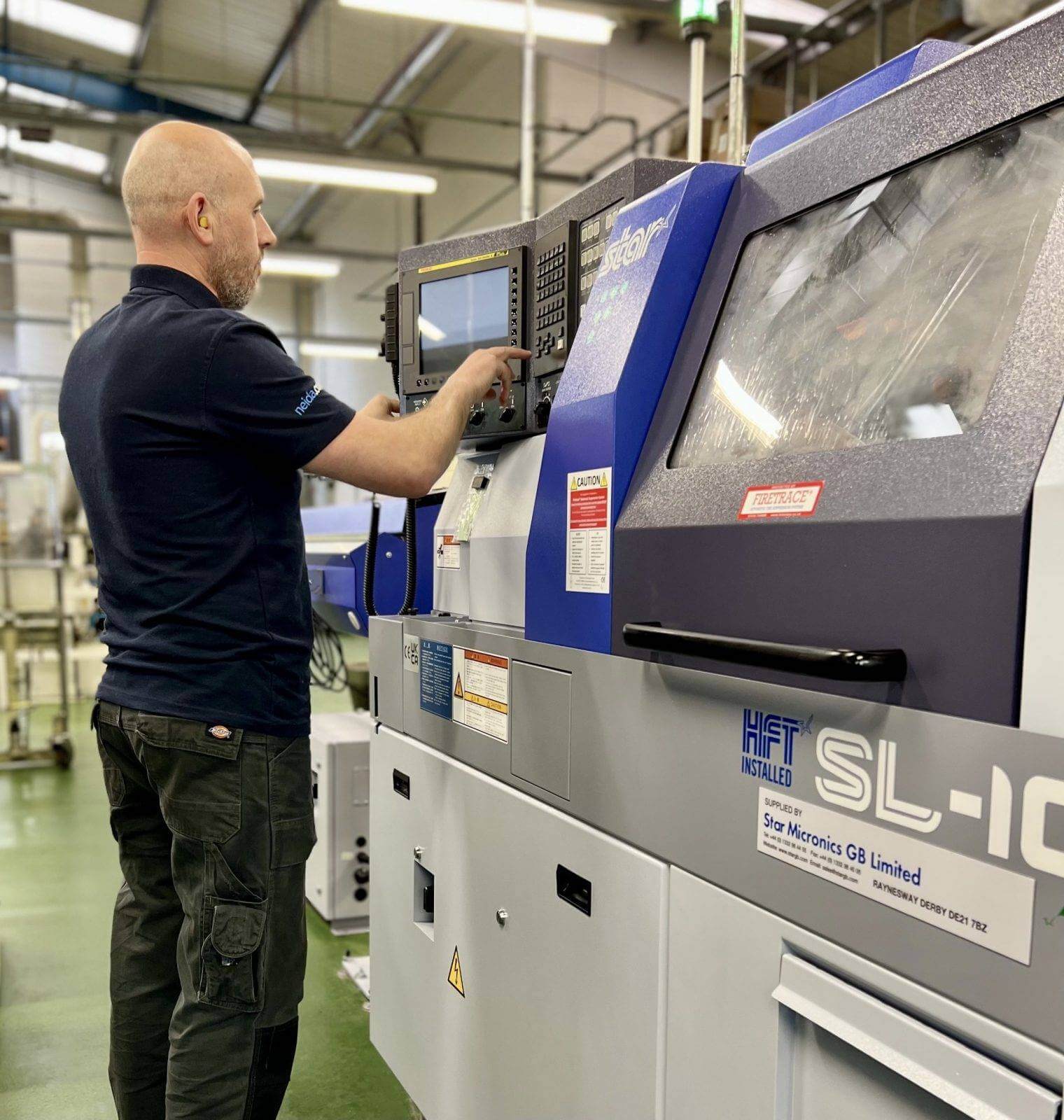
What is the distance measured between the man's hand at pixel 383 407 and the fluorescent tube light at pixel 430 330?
0.13 meters

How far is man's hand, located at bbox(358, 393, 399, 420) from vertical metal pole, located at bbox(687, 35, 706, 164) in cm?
65

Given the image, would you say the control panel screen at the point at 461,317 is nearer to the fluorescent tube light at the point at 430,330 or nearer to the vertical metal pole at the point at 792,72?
the fluorescent tube light at the point at 430,330

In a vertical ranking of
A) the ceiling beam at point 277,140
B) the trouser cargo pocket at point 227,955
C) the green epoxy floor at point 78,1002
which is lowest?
the green epoxy floor at point 78,1002

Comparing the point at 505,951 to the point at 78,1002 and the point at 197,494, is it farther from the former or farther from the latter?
the point at 78,1002

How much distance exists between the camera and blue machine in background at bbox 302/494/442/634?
2039 millimetres

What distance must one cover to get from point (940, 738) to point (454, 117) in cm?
782

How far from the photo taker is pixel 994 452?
2.25 ft

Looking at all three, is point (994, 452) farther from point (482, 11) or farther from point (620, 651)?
point (482, 11)

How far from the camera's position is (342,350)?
1080 centimetres

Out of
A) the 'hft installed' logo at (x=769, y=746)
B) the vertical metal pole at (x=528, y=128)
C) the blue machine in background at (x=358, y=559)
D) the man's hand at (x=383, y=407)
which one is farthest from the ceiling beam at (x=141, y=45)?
the 'hft installed' logo at (x=769, y=746)

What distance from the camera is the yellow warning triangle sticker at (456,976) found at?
1485 millimetres

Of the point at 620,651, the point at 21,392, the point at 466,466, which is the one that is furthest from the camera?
the point at 21,392

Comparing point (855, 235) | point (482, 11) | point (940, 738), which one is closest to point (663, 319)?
point (855, 235)

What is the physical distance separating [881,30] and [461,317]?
3982 millimetres
